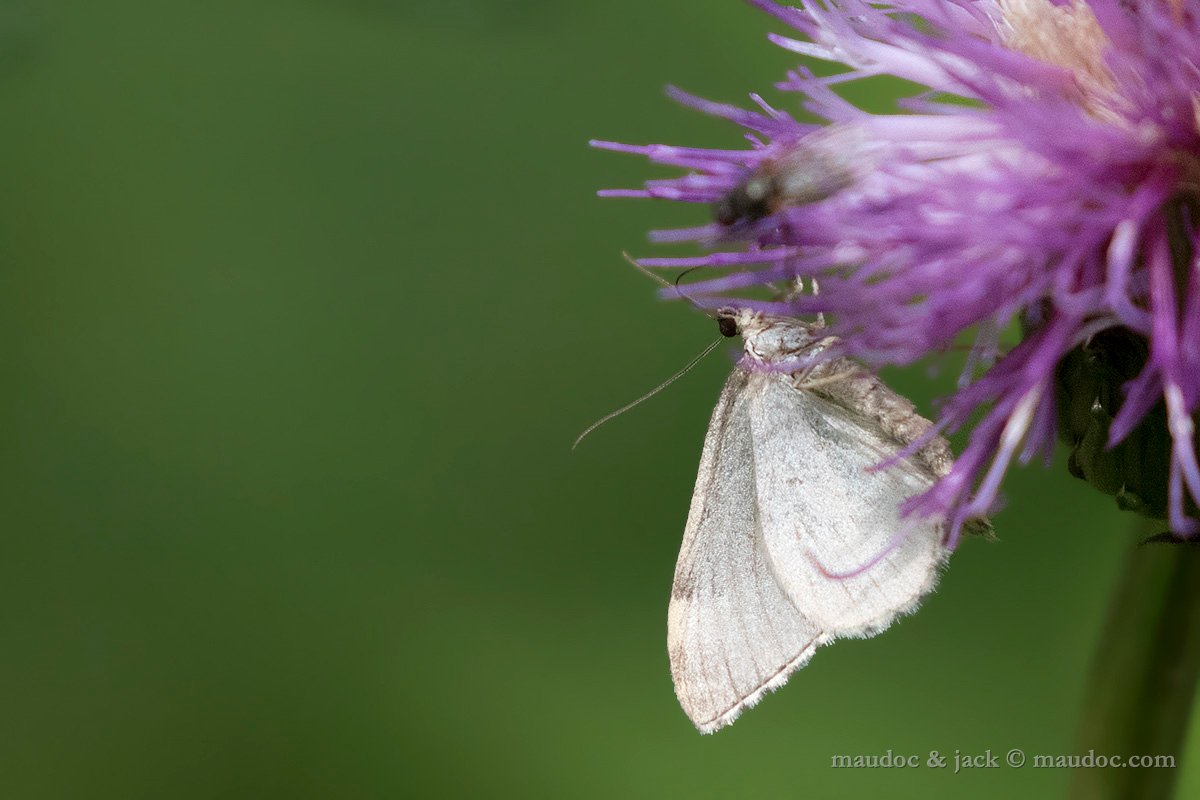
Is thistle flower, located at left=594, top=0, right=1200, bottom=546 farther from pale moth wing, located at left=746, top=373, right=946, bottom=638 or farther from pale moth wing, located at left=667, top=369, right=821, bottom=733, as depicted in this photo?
pale moth wing, located at left=667, top=369, right=821, bottom=733

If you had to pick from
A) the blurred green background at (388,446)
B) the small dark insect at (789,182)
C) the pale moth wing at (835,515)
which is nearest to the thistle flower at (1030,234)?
the small dark insect at (789,182)

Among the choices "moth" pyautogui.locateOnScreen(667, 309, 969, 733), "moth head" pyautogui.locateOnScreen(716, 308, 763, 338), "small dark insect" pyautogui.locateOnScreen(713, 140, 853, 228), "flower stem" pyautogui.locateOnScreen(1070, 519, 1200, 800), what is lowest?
"flower stem" pyautogui.locateOnScreen(1070, 519, 1200, 800)

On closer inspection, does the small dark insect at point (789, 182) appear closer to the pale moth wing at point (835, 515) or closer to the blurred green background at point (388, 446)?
the pale moth wing at point (835, 515)

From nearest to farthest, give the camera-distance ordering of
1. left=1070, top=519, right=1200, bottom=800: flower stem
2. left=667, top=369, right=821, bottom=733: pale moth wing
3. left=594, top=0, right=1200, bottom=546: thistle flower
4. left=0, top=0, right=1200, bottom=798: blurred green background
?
left=594, top=0, right=1200, bottom=546: thistle flower → left=1070, top=519, right=1200, bottom=800: flower stem → left=667, top=369, right=821, bottom=733: pale moth wing → left=0, top=0, right=1200, bottom=798: blurred green background

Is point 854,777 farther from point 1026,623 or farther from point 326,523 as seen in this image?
point 326,523

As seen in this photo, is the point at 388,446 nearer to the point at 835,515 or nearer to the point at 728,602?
the point at 728,602

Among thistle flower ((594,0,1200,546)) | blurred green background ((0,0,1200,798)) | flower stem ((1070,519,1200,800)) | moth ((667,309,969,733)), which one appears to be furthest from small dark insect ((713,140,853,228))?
blurred green background ((0,0,1200,798))

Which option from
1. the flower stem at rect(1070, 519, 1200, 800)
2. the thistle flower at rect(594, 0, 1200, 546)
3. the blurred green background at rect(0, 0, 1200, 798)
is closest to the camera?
the thistle flower at rect(594, 0, 1200, 546)
